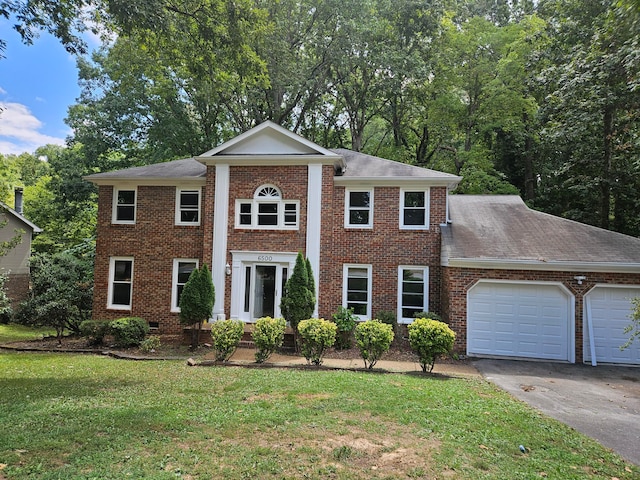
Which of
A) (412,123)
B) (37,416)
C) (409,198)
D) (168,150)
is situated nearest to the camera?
(37,416)

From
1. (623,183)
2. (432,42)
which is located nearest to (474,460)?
(623,183)

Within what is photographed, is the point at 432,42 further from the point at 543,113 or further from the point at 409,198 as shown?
the point at 409,198

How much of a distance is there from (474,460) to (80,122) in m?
24.1

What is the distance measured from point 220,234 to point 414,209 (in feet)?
21.9

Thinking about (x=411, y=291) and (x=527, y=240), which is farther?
(x=411, y=291)

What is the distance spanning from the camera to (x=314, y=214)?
40.1 feet

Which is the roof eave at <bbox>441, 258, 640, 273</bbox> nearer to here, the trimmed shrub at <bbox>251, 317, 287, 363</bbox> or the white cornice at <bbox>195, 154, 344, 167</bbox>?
the white cornice at <bbox>195, 154, 344, 167</bbox>

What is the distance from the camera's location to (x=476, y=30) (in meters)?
20.0

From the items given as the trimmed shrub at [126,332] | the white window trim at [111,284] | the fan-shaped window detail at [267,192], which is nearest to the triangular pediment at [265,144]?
the fan-shaped window detail at [267,192]

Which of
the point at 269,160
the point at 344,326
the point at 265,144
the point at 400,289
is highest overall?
the point at 265,144

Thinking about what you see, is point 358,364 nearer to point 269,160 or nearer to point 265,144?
point 269,160

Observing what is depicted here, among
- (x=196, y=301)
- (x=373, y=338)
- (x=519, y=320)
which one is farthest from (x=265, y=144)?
(x=519, y=320)

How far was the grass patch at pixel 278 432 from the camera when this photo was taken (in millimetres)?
3945

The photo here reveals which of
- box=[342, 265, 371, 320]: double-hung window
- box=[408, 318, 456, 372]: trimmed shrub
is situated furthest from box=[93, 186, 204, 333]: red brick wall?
box=[408, 318, 456, 372]: trimmed shrub
